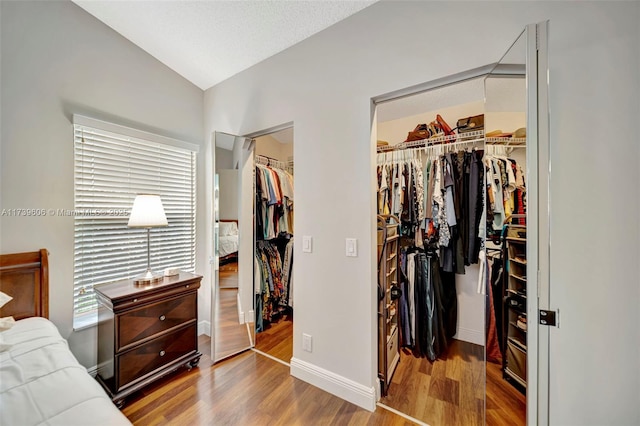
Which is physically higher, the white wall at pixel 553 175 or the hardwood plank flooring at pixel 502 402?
the white wall at pixel 553 175

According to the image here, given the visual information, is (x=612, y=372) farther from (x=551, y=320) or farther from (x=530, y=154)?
(x=530, y=154)

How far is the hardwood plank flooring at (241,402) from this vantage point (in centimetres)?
149

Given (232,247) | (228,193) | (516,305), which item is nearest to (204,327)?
(232,247)

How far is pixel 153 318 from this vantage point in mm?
1786

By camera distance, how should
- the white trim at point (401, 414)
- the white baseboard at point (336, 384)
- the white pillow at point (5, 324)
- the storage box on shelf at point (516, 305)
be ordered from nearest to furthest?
the storage box on shelf at point (516, 305) < the white pillow at point (5, 324) < the white trim at point (401, 414) < the white baseboard at point (336, 384)

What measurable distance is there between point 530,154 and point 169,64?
2970mm

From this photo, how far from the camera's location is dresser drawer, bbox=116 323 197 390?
164cm

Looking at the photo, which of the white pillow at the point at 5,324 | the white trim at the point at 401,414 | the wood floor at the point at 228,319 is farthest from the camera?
the wood floor at the point at 228,319

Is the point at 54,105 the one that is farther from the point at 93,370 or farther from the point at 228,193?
the point at 93,370

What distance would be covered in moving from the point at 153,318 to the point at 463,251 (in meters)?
2.51

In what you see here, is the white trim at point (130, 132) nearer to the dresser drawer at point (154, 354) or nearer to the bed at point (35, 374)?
the bed at point (35, 374)

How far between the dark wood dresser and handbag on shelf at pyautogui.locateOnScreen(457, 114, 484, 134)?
265 centimetres

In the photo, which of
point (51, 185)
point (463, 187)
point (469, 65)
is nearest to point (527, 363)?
point (469, 65)

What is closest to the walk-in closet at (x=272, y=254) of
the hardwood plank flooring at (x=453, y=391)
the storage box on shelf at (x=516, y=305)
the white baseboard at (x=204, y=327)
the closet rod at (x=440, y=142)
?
the white baseboard at (x=204, y=327)
